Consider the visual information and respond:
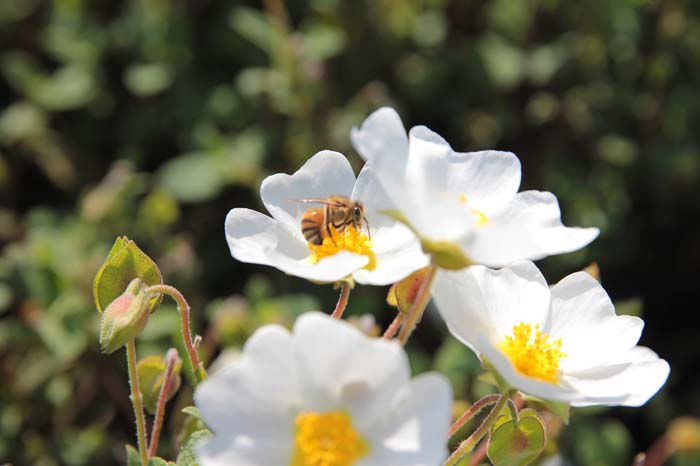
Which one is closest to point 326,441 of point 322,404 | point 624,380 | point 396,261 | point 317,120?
point 322,404

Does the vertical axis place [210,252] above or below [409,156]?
below

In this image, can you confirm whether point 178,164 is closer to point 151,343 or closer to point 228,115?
point 228,115

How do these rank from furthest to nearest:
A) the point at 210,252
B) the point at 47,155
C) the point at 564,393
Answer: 1. the point at 47,155
2. the point at 210,252
3. the point at 564,393

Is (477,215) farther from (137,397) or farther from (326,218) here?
(137,397)

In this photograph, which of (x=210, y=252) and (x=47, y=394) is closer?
(x=47, y=394)

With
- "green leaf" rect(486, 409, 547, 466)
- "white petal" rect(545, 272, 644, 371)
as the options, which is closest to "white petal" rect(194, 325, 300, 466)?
"green leaf" rect(486, 409, 547, 466)

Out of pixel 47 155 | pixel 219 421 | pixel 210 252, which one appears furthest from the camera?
pixel 47 155

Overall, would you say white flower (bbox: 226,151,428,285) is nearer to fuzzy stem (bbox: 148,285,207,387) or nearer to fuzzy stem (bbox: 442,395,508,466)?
fuzzy stem (bbox: 148,285,207,387)

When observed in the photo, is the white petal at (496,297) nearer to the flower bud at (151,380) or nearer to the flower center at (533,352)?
the flower center at (533,352)

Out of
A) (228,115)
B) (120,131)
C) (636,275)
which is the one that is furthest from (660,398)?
(120,131)
